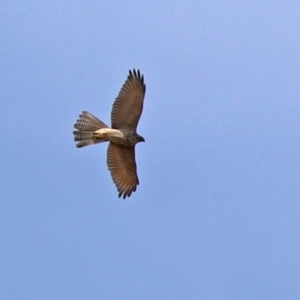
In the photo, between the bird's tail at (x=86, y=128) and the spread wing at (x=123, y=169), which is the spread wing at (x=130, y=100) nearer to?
the bird's tail at (x=86, y=128)

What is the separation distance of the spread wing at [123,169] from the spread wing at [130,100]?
1.66 metres

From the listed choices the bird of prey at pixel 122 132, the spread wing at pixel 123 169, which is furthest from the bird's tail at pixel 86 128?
the spread wing at pixel 123 169

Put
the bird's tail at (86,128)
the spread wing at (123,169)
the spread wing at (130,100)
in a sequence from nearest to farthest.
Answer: the spread wing at (130,100) → the bird's tail at (86,128) → the spread wing at (123,169)

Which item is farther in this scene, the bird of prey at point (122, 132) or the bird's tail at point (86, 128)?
the bird's tail at point (86, 128)

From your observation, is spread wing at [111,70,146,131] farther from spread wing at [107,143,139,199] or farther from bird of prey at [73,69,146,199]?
spread wing at [107,143,139,199]

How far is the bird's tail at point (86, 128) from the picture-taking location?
44.5m

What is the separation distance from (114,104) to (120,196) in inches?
141

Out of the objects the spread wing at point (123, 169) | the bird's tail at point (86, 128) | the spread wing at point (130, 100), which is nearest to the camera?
the spread wing at point (130, 100)

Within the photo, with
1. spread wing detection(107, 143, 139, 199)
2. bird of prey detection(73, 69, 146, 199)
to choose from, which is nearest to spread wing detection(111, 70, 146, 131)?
bird of prey detection(73, 69, 146, 199)

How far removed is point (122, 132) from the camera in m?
44.7

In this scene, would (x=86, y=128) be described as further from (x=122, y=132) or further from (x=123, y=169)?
(x=123, y=169)

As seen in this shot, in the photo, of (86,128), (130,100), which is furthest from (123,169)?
(130,100)

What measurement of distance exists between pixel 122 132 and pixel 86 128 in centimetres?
124

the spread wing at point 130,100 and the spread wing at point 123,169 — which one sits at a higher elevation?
the spread wing at point 130,100
